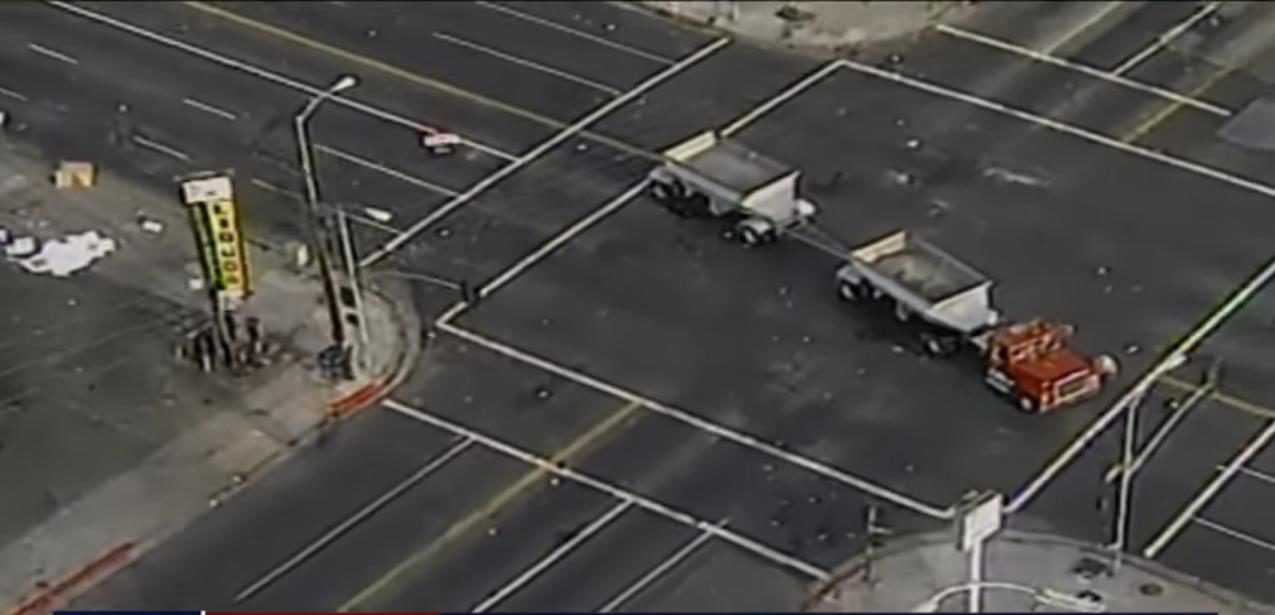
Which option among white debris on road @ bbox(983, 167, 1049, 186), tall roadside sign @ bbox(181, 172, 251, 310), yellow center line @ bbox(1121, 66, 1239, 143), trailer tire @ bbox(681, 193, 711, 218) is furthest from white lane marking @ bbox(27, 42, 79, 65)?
yellow center line @ bbox(1121, 66, 1239, 143)

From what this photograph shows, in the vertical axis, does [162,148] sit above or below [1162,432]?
below

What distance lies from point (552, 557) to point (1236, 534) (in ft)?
54.3

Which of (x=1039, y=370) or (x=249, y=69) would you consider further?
(x=249, y=69)

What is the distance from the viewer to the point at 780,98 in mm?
88125

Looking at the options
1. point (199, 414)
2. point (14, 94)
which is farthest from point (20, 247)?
point (199, 414)

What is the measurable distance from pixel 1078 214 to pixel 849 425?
1218cm

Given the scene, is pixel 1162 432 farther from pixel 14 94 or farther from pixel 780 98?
pixel 14 94

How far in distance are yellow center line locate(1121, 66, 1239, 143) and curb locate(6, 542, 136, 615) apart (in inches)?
1294

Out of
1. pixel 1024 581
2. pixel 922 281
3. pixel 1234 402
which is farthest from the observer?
pixel 922 281

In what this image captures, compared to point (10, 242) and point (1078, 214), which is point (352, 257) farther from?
point (1078, 214)

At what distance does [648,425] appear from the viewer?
74.3 m

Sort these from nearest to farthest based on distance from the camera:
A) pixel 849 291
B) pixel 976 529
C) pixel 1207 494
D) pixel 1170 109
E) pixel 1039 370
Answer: pixel 976 529, pixel 1207 494, pixel 1039 370, pixel 849 291, pixel 1170 109

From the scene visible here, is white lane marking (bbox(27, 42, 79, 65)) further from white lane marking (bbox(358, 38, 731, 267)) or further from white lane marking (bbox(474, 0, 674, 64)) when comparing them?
white lane marking (bbox(358, 38, 731, 267))

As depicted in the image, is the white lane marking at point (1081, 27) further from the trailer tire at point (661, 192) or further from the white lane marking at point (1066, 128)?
the trailer tire at point (661, 192)
